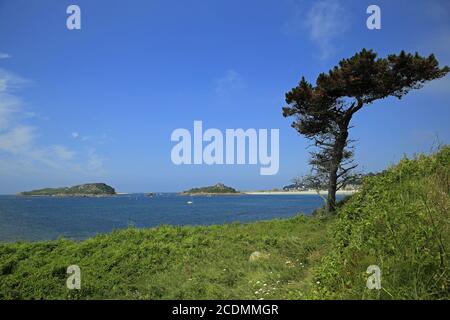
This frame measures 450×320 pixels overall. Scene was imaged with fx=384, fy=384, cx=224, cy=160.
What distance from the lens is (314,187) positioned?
2166 cm

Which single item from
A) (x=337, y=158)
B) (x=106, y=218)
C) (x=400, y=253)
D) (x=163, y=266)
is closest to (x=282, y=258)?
(x=163, y=266)

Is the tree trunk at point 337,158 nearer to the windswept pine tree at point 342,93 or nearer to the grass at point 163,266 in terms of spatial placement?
the windswept pine tree at point 342,93

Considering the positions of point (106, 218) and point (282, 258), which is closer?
point (282, 258)

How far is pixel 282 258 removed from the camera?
33.5ft

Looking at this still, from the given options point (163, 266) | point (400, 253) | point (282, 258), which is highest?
point (400, 253)

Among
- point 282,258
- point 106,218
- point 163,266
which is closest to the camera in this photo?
point 282,258

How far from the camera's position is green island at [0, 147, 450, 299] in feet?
17.3

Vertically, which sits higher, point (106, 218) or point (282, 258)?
point (282, 258)

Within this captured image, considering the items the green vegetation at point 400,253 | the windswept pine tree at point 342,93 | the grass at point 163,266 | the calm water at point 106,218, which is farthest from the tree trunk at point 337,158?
the calm water at point 106,218

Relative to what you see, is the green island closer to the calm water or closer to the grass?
the grass

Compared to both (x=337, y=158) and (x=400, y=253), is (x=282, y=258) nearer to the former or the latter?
(x=400, y=253)

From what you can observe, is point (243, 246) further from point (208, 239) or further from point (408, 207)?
point (408, 207)
